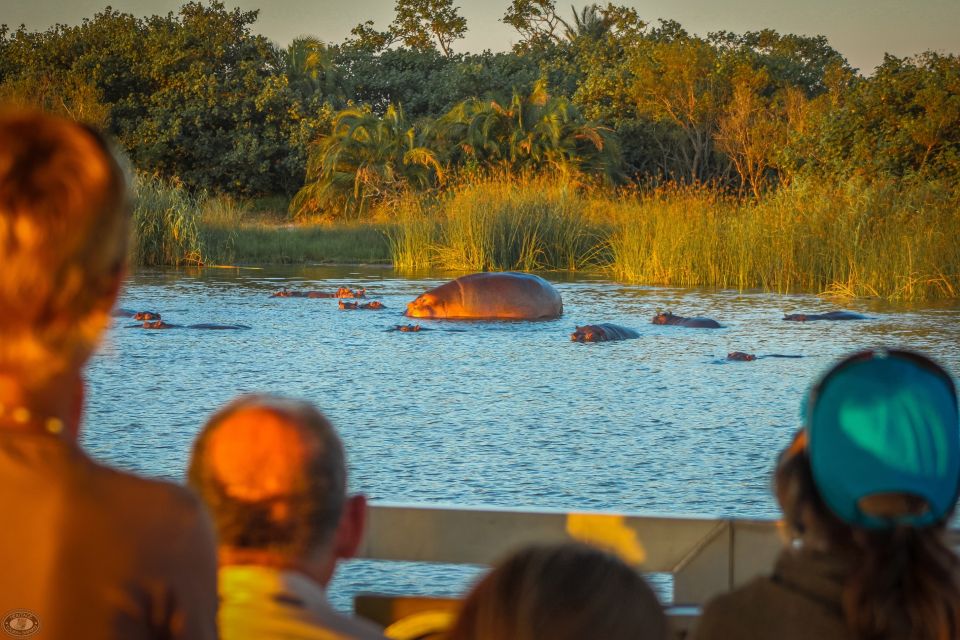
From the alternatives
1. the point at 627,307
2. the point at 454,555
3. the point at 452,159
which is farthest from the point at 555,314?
the point at 452,159

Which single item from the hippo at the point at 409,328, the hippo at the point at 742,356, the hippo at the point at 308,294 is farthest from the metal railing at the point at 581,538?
the hippo at the point at 308,294

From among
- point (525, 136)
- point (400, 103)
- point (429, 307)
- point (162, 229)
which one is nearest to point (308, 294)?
point (429, 307)

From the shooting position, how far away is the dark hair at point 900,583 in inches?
47.9

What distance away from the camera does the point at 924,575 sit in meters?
1.24

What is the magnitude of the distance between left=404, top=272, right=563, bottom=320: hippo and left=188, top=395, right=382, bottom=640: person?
9.12 m

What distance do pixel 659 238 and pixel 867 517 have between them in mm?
13564

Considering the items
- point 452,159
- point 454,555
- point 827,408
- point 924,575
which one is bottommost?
point 454,555

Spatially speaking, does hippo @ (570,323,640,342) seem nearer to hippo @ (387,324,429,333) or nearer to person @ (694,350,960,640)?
hippo @ (387,324,429,333)

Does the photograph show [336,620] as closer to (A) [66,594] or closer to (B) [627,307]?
(A) [66,594]

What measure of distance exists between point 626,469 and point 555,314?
5.65 metres

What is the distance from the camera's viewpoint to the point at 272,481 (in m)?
1.40

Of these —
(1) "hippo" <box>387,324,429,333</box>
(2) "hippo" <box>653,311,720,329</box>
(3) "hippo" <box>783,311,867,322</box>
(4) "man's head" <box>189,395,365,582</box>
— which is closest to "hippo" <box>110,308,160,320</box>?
(1) "hippo" <box>387,324,429,333</box>

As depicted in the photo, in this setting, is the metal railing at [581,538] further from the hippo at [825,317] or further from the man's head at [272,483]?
the hippo at [825,317]

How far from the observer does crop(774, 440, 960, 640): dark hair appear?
1.22 m
